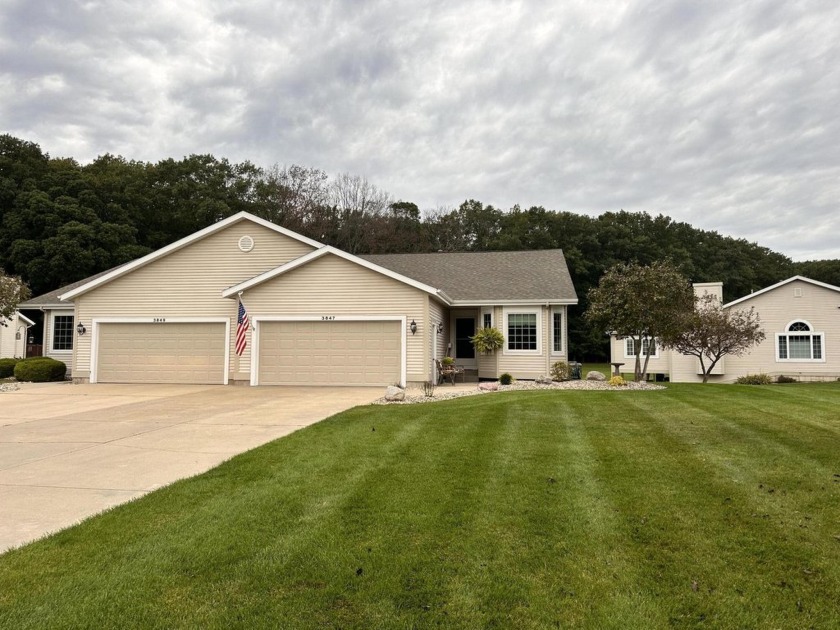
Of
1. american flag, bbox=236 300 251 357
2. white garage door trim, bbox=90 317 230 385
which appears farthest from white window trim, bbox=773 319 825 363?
white garage door trim, bbox=90 317 230 385

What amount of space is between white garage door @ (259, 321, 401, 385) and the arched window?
18.6 meters

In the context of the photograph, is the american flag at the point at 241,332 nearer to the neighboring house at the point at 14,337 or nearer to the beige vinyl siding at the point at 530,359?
the beige vinyl siding at the point at 530,359

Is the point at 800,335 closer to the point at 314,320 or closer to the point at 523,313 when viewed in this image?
the point at 523,313

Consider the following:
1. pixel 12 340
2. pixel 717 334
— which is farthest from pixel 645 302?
pixel 12 340

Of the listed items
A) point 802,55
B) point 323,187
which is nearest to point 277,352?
point 802,55

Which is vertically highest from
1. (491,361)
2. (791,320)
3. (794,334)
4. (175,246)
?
(175,246)

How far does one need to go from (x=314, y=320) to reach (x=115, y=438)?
360 inches

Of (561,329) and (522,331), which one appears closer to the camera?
(522,331)

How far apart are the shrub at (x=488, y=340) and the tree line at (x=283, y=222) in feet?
33.9

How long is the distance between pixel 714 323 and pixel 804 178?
1319 cm

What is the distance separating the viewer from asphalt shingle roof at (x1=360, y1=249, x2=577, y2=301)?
19031mm

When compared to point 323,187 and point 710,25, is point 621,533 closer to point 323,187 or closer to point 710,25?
point 710,25

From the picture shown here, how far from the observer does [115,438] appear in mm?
7793

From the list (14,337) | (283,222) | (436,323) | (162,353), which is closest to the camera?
(436,323)
